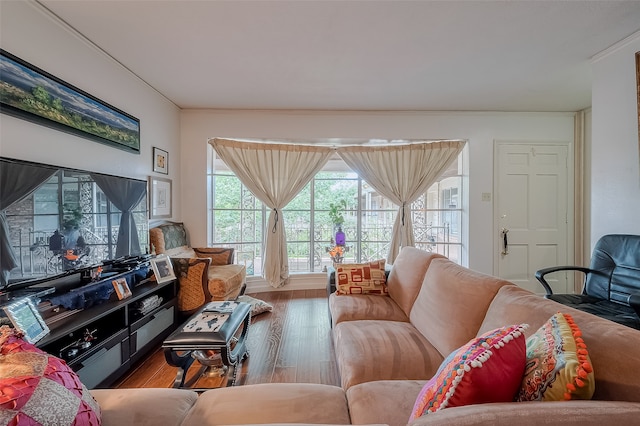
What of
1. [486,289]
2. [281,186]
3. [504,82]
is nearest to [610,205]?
[504,82]

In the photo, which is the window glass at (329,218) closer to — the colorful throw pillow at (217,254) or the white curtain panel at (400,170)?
the white curtain panel at (400,170)

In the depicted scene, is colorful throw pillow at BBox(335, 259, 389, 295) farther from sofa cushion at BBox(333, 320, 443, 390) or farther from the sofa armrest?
the sofa armrest

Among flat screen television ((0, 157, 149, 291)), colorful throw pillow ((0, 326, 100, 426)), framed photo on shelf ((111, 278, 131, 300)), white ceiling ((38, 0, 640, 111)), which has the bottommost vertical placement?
framed photo on shelf ((111, 278, 131, 300))

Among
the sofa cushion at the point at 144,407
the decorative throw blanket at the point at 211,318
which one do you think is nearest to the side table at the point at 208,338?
the decorative throw blanket at the point at 211,318

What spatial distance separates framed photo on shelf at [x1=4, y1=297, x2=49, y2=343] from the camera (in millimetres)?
1244

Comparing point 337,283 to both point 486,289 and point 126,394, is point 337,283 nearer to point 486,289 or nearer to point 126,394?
point 486,289

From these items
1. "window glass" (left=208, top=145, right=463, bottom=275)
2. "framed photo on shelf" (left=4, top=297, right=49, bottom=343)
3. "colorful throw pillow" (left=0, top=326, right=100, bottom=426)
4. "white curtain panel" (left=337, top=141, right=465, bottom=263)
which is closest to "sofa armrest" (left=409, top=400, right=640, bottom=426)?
"colorful throw pillow" (left=0, top=326, right=100, bottom=426)

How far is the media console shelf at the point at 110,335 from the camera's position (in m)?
1.49

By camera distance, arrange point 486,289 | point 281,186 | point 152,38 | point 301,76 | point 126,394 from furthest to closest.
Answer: point 281,186, point 301,76, point 152,38, point 486,289, point 126,394

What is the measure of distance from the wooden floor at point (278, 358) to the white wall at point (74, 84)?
5.57 feet

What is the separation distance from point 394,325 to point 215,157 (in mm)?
3342

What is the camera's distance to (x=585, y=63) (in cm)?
244

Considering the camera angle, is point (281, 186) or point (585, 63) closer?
point (585, 63)

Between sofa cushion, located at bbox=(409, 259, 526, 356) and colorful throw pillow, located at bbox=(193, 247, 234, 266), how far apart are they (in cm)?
245
